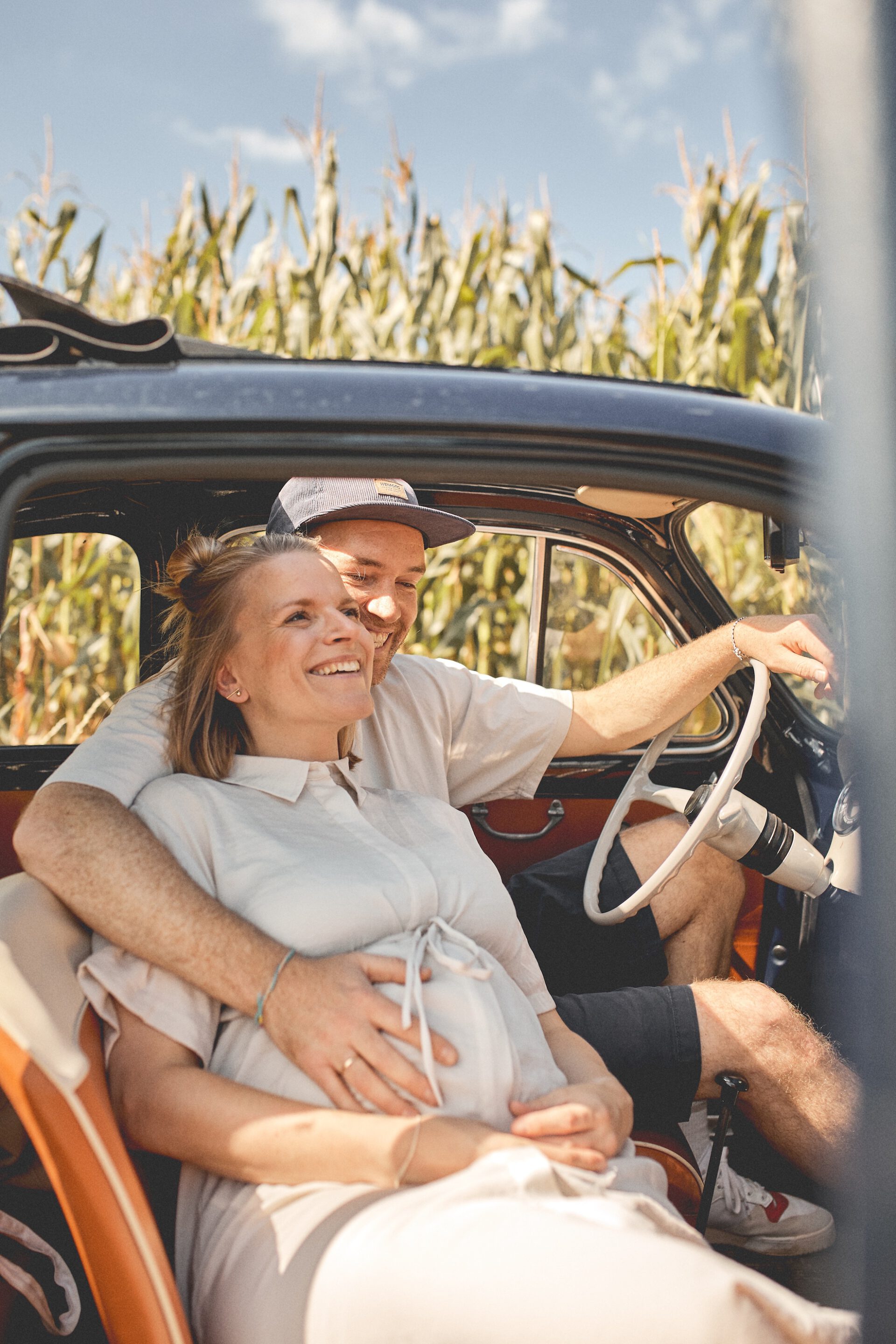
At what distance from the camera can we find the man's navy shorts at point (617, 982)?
1816 millimetres

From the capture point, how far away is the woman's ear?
1794 mm

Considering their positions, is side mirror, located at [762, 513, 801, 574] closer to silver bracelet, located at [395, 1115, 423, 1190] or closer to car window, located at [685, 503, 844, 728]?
car window, located at [685, 503, 844, 728]

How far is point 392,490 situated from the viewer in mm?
2174

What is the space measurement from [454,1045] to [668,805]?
1.11 metres

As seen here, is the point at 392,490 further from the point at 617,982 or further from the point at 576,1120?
the point at 576,1120

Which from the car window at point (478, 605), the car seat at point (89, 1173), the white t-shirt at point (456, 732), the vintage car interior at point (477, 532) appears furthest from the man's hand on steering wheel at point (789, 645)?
the car window at point (478, 605)

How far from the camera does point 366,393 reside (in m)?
1.18

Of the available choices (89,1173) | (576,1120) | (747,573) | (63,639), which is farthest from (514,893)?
(63,639)

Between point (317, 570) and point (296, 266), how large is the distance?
3345 mm

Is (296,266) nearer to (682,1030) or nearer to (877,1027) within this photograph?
(682,1030)

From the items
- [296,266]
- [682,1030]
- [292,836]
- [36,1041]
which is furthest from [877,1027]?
[296,266]

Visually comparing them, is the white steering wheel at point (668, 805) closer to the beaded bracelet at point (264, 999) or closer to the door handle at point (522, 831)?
the door handle at point (522, 831)

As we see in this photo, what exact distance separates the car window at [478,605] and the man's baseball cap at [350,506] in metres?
1.76

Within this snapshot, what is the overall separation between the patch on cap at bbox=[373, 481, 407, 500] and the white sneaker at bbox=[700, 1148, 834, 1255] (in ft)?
4.78
